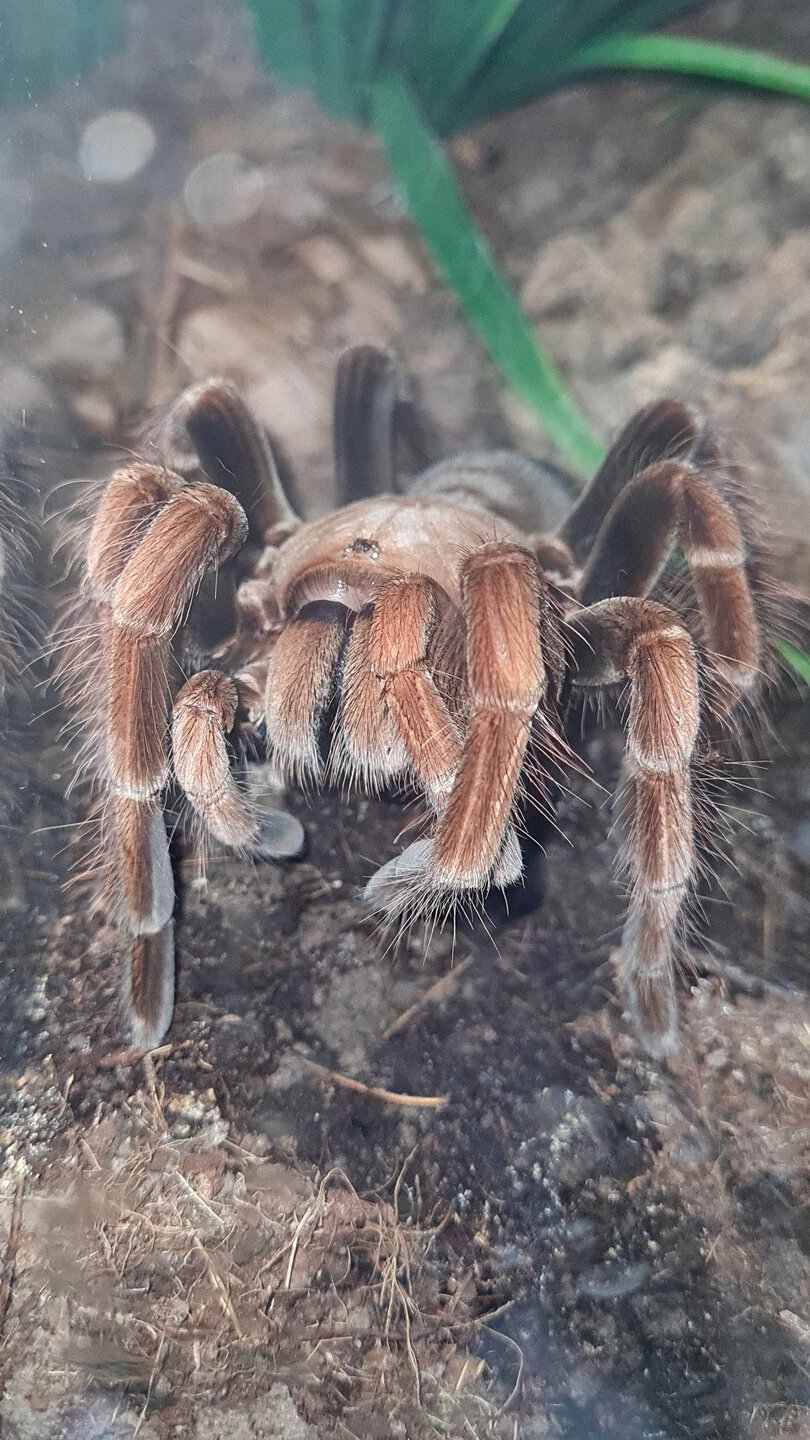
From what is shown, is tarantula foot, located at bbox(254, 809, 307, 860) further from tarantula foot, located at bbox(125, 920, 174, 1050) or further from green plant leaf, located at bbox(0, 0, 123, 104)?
green plant leaf, located at bbox(0, 0, 123, 104)

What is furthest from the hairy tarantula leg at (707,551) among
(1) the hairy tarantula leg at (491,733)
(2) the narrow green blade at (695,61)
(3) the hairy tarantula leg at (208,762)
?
(2) the narrow green blade at (695,61)

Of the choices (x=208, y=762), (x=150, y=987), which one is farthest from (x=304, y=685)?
(x=150, y=987)

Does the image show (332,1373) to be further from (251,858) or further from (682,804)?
(682,804)

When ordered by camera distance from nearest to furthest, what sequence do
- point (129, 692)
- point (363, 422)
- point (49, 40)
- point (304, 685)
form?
point (129, 692)
point (304, 685)
point (49, 40)
point (363, 422)

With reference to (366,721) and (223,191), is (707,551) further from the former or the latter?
(223,191)

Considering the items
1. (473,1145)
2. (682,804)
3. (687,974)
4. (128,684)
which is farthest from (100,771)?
(687,974)

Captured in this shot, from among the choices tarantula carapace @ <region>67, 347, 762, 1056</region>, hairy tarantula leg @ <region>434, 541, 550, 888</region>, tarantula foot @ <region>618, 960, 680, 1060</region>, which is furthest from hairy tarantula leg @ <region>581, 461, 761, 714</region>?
hairy tarantula leg @ <region>434, 541, 550, 888</region>
